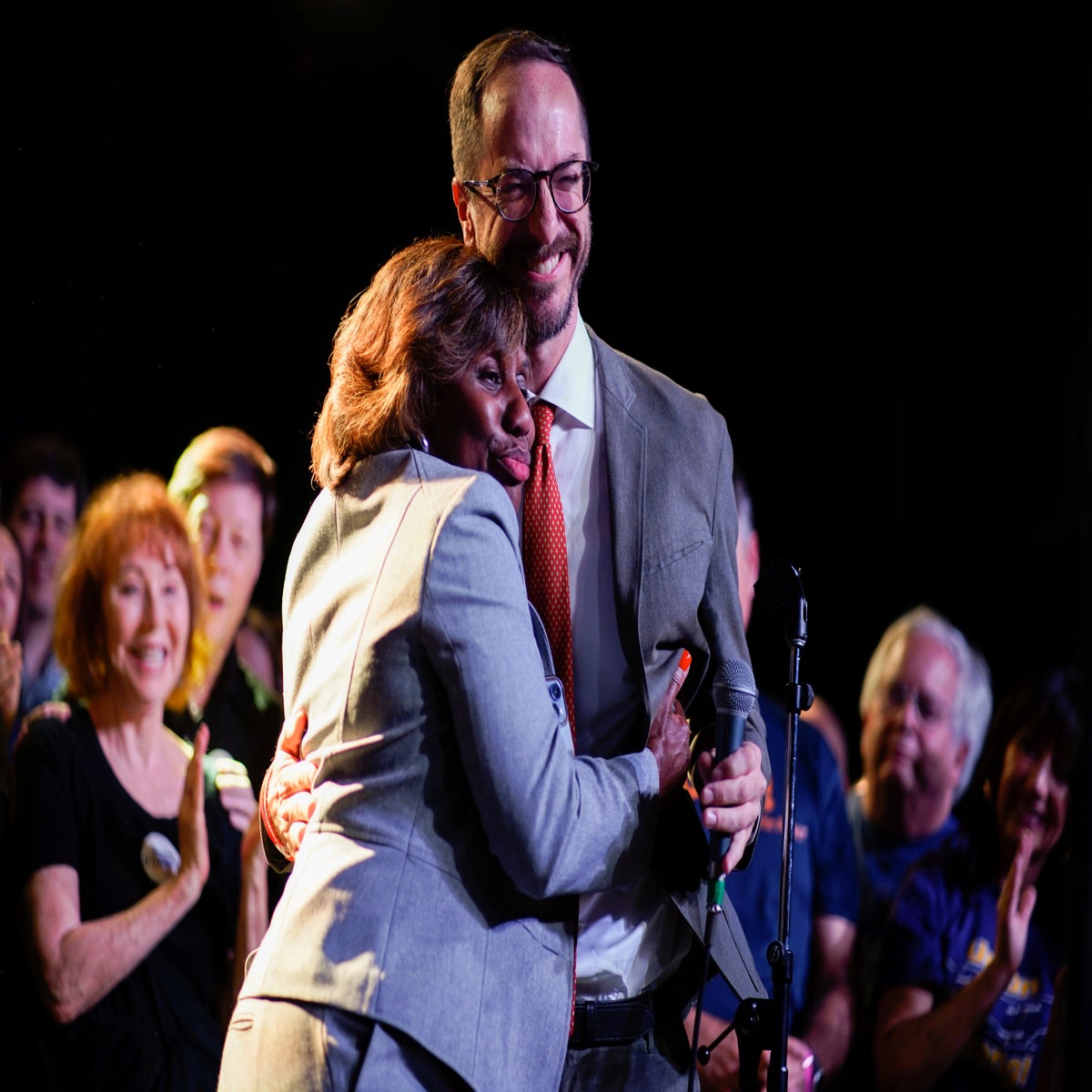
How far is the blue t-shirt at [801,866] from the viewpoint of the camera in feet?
10.6

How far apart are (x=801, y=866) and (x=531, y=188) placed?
2067 millimetres

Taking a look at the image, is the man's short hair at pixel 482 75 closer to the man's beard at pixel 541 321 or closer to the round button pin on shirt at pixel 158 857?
the man's beard at pixel 541 321

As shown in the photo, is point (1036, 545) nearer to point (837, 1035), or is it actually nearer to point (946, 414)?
point (946, 414)

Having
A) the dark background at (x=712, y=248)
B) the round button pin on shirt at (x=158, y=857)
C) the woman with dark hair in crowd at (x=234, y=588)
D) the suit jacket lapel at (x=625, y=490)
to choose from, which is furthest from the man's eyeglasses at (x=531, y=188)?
the round button pin on shirt at (x=158, y=857)

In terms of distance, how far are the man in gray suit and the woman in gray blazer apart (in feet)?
0.64

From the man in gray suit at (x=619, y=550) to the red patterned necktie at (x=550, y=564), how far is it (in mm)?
75

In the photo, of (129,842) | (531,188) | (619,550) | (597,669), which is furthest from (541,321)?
(129,842)

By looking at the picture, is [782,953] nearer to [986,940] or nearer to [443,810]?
[443,810]

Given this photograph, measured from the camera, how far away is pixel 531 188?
2.06m

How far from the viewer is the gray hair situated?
4.11 m

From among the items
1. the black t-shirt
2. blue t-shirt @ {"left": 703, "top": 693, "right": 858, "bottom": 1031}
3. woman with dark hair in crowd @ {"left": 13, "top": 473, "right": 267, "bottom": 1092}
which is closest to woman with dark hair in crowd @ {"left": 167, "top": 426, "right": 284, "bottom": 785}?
woman with dark hair in crowd @ {"left": 13, "top": 473, "right": 267, "bottom": 1092}

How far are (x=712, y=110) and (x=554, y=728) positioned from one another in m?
2.78

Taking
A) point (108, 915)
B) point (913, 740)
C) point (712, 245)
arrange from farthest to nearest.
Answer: point (913, 740) → point (712, 245) → point (108, 915)

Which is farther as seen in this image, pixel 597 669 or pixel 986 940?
pixel 986 940
